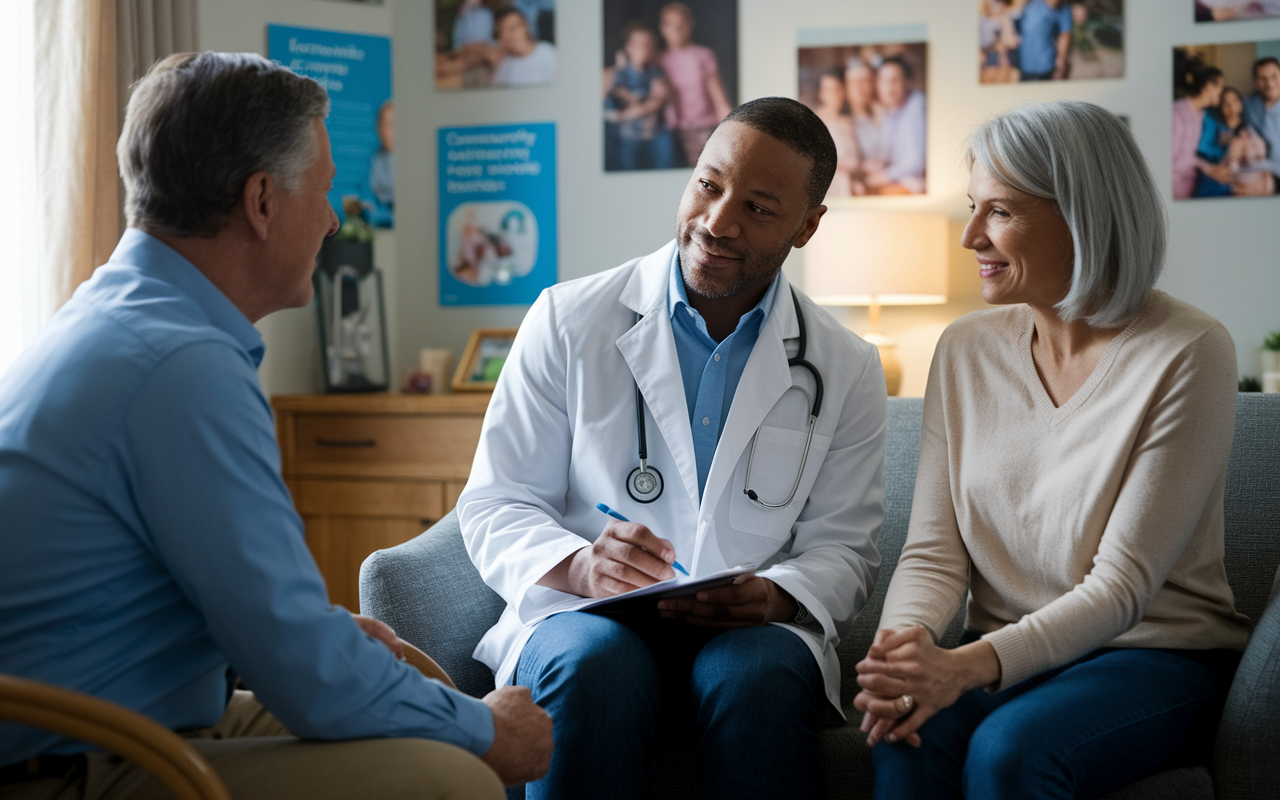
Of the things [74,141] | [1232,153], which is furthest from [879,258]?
[74,141]

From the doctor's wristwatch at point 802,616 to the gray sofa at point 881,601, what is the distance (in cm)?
16

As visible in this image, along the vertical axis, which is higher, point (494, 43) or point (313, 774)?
point (494, 43)

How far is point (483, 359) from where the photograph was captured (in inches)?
139

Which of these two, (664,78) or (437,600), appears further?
(664,78)

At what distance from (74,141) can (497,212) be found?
57.9 inches

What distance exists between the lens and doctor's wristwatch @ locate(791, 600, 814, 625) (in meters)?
1.55

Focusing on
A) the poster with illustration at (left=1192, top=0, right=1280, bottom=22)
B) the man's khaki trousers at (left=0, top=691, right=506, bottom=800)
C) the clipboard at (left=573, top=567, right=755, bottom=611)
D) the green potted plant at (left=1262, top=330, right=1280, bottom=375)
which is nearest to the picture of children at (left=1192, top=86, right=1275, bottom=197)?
the poster with illustration at (left=1192, top=0, right=1280, bottom=22)

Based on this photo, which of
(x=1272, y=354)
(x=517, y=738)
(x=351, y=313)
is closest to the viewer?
(x=517, y=738)

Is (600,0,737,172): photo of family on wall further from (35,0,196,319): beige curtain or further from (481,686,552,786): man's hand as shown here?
(481,686,552,786): man's hand

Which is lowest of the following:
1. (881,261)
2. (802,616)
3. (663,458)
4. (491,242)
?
(802,616)

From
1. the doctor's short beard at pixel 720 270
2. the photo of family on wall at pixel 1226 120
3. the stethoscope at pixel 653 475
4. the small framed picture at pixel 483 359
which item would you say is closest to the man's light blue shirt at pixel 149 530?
the stethoscope at pixel 653 475

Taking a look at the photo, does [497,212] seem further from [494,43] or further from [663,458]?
[663,458]

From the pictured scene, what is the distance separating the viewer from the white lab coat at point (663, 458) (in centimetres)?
162

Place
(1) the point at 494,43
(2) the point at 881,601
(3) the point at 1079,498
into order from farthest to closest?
1. (1) the point at 494,43
2. (2) the point at 881,601
3. (3) the point at 1079,498
